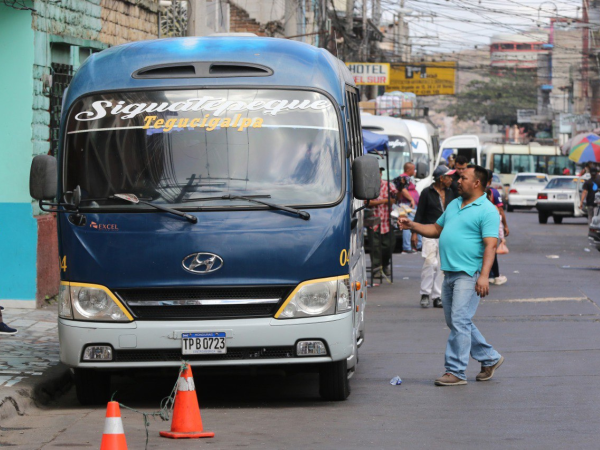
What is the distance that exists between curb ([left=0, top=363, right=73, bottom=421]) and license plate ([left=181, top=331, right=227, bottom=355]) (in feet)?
4.49

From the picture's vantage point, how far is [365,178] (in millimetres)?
8562

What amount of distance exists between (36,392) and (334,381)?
7.74 ft

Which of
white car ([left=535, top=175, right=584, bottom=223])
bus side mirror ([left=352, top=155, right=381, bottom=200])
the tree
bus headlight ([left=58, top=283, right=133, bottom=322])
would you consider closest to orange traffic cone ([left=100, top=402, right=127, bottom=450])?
bus headlight ([left=58, top=283, right=133, bottom=322])

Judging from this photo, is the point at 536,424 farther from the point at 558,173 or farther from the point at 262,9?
the point at 558,173

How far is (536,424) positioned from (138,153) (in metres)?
3.35

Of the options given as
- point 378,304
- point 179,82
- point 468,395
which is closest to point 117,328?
point 179,82

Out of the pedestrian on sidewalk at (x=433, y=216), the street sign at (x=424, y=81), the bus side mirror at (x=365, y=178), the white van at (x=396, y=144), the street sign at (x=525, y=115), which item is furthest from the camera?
the street sign at (x=525, y=115)

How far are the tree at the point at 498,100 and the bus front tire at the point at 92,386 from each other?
4380 inches

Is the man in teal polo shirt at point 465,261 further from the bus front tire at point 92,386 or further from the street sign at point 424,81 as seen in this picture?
the street sign at point 424,81

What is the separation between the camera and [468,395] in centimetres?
902

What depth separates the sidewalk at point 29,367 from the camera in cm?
867

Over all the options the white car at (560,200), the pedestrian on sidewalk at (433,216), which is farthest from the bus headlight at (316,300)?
the white car at (560,200)

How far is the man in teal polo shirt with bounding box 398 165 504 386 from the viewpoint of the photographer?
9.38 m

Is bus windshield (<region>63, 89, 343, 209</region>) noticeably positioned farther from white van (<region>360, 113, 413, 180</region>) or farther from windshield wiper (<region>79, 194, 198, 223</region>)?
white van (<region>360, 113, 413, 180</region>)
